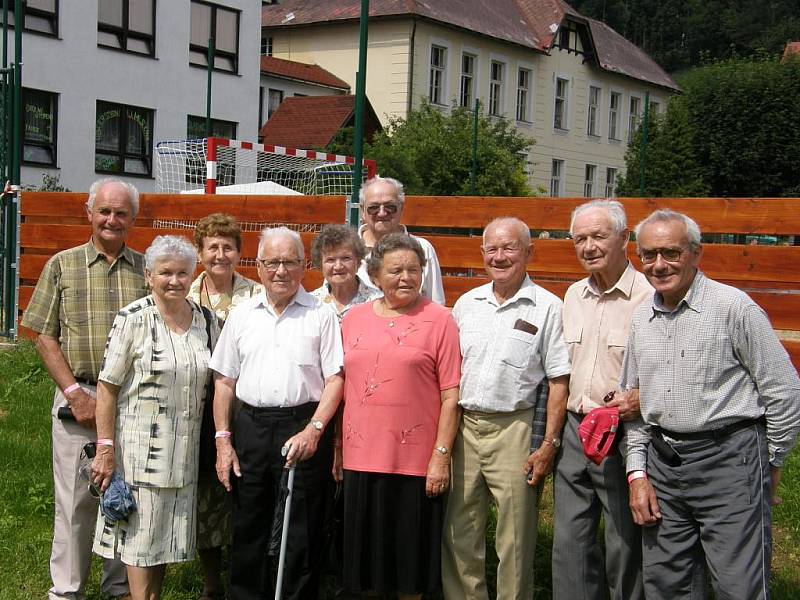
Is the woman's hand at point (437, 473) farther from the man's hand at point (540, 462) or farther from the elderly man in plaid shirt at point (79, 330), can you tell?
the elderly man in plaid shirt at point (79, 330)

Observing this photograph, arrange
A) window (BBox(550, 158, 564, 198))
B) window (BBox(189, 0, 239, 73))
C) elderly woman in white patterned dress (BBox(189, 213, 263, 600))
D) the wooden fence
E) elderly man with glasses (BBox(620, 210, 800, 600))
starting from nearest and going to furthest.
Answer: elderly man with glasses (BBox(620, 210, 800, 600)), elderly woman in white patterned dress (BBox(189, 213, 263, 600)), the wooden fence, window (BBox(189, 0, 239, 73)), window (BBox(550, 158, 564, 198))

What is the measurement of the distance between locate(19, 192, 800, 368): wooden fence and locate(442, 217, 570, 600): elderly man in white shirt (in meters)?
2.53

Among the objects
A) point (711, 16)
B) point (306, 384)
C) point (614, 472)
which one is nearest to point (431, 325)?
point (306, 384)

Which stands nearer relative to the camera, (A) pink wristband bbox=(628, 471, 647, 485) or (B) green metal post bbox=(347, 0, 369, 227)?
(A) pink wristband bbox=(628, 471, 647, 485)

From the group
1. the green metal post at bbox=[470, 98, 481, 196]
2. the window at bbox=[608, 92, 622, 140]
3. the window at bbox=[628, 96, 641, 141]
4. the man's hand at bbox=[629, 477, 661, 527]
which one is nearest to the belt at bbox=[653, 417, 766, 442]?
the man's hand at bbox=[629, 477, 661, 527]

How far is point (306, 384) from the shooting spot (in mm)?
4547

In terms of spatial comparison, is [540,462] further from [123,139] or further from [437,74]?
[437,74]

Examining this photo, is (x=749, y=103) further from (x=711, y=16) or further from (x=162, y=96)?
(x=711, y=16)

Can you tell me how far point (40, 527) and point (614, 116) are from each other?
4060cm

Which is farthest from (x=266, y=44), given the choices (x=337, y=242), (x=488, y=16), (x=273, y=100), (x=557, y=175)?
(x=337, y=242)

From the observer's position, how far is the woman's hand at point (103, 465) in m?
4.54

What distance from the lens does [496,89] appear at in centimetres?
3756

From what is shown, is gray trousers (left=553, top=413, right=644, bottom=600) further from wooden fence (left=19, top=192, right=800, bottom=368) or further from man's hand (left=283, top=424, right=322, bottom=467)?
wooden fence (left=19, top=192, right=800, bottom=368)

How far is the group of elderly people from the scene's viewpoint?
13.9 ft
